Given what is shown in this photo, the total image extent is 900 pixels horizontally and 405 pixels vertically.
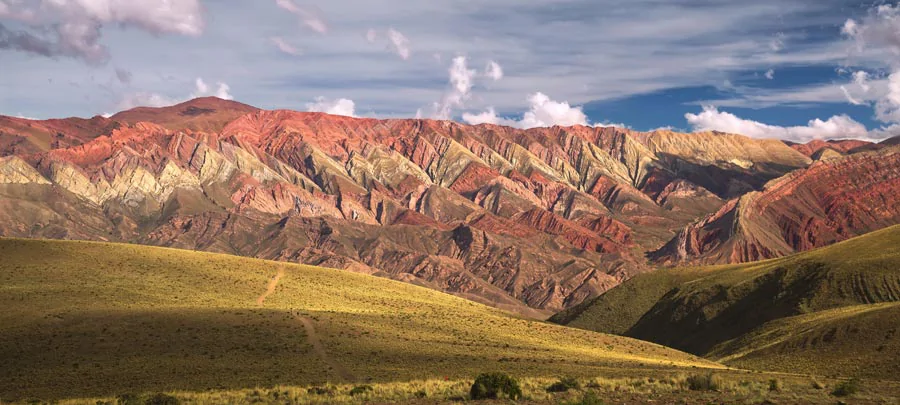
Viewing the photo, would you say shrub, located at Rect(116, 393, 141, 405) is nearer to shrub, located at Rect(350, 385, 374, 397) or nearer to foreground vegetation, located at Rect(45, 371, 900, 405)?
foreground vegetation, located at Rect(45, 371, 900, 405)

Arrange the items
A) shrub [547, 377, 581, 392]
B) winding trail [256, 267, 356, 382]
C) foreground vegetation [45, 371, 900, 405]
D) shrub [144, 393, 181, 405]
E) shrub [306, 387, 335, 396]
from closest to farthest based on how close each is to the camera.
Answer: foreground vegetation [45, 371, 900, 405]
shrub [144, 393, 181, 405]
shrub [306, 387, 335, 396]
shrub [547, 377, 581, 392]
winding trail [256, 267, 356, 382]

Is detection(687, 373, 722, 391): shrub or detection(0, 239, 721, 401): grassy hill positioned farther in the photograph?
detection(0, 239, 721, 401): grassy hill

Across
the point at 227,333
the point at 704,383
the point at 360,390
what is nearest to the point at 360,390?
the point at 360,390

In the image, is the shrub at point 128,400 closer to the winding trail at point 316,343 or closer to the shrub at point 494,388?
the winding trail at point 316,343

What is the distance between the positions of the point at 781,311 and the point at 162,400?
105 metres

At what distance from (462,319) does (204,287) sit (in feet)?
107

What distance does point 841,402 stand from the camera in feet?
128

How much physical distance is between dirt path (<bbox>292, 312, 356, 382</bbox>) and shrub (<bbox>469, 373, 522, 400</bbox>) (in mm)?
14554

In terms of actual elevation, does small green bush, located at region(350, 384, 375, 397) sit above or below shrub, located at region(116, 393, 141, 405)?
above

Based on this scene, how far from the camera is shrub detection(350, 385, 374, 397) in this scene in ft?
145

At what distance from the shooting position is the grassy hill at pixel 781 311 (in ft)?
267

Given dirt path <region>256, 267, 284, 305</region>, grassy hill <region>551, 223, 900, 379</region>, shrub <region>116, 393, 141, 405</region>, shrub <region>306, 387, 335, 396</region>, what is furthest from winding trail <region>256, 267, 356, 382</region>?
grassy hill <region>551, 223, 900, 379</region>

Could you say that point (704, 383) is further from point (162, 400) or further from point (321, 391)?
point (162, 400)

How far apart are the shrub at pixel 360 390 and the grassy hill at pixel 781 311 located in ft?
149
